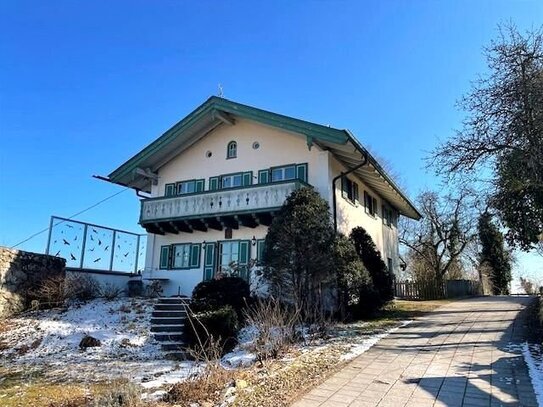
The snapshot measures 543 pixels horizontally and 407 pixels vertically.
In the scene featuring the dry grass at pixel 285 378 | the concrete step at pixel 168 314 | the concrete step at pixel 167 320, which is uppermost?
the concrete step at pixel 168 314

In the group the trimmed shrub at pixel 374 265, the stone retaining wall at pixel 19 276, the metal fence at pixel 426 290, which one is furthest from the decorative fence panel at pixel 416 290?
the stone retaining wall at pixel 19 276

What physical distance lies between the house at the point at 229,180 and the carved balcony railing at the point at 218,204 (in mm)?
43

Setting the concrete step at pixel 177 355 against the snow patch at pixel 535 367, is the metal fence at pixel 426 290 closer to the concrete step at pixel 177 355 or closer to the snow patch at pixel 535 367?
the snow patch at pixel 535 367

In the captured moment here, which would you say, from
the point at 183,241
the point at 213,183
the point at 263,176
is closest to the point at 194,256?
the point at 183,241

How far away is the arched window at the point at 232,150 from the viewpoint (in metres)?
20.0

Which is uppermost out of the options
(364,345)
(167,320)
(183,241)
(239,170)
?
(239,170)

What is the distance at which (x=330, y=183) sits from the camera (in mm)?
17391

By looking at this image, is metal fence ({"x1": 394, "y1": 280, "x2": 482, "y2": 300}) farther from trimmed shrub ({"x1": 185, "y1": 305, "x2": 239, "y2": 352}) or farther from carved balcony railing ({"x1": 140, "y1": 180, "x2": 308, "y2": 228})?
trimmed shrub ({"x1": 185, "y1": 305, "x2": 239, "y2": 352})

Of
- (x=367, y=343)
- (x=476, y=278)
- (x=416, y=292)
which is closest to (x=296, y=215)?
(x=367, y=343)

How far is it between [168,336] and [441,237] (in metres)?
29.8

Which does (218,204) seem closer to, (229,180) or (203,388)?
(229,180)

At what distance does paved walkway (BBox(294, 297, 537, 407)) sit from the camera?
588 cm

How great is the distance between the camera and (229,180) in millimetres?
19750

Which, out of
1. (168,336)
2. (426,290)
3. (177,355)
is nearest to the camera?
(177,355)
